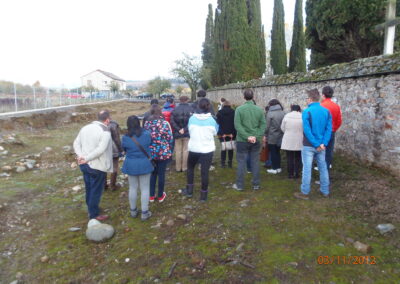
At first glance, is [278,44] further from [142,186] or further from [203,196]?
[142,186]

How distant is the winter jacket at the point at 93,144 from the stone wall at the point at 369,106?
5.00 meters

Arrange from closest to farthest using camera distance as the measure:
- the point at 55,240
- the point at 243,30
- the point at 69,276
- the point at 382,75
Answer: the point at 69,276 < the point at 55,240 < the point at 382,75 < the point at 243,30

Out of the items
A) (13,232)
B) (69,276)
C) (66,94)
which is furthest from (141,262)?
(66,94)

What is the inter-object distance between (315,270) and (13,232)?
14.4 ft

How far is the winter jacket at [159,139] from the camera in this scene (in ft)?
14.4

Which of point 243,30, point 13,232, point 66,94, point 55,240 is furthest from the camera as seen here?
point 66,94

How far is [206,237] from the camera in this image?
11.5 ft

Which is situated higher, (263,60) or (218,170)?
(263,60)

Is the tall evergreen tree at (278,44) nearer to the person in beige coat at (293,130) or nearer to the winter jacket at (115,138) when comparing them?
the person in beige coat at (293,130)

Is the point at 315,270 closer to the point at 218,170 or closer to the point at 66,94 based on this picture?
the point at 218,170

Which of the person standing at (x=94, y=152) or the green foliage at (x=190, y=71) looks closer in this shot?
the person standing at (x=94, y=152)

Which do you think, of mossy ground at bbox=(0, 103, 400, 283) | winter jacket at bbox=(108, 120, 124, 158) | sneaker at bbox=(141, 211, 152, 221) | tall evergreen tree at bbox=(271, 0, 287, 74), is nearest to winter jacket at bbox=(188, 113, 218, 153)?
mossy ground at bbox=(0, 103, 400, 283)

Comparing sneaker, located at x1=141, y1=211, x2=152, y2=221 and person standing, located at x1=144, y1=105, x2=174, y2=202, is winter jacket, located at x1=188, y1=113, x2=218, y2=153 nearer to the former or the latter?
person standing, located at x1=144, y1=105, x2=174, y2=202

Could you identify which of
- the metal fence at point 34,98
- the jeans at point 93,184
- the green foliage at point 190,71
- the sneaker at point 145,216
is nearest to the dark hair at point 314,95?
the sneaker at point 145,216
